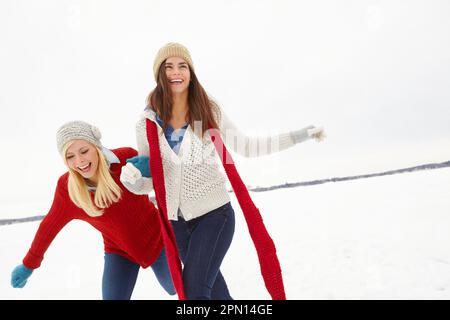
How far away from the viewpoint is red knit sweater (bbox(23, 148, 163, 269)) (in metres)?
2.46

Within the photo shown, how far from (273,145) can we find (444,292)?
93.8 inches

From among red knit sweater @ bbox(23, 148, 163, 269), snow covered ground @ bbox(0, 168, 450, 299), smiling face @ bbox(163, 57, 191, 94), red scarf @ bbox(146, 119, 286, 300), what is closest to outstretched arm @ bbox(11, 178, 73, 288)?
red knit sweater @ bbox(23, 148, 163, 269)

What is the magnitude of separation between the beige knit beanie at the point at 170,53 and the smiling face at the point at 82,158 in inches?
26.6

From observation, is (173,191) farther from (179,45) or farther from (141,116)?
(179,45)

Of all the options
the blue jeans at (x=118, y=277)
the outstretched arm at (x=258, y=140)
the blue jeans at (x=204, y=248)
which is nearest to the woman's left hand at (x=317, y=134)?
the outstretched arm at (x=258, y=140)

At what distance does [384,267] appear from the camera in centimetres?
402

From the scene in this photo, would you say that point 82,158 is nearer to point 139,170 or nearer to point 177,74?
point 139,170

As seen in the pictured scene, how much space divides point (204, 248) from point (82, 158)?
3.36ft

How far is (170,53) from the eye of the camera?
89.7 inches

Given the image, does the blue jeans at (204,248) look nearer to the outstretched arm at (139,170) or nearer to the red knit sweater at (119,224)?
the outstretched arm at (139,170)

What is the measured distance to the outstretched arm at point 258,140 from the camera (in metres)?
2.38

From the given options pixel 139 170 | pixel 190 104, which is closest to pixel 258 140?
pixel 190 104

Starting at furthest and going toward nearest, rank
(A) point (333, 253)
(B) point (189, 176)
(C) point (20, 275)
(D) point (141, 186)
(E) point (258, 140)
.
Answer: (A) point (333, 253) → (C) point (20, 275) → (E) point (258, 140) → (D) point (141, 186) → (B) point (189, 176)
